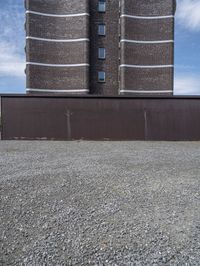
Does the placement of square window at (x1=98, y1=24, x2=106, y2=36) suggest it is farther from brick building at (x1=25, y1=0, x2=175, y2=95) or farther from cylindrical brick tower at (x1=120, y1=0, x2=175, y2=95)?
cylindrical brick tower at (x1=120, y1=0, x2=175, y2=95)

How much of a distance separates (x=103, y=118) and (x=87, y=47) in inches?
569

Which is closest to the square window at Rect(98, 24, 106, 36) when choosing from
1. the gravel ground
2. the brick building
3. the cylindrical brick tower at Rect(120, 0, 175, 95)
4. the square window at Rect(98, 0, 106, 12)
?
the square window at Rect(98, 0, 106, 12)

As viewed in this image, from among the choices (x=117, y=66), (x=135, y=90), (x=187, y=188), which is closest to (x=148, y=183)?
(x=187, y=188)

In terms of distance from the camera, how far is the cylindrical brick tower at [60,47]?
26453 millimetres

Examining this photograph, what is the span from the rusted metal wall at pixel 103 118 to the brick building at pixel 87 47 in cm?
1200

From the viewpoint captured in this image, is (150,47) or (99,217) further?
(150,47)

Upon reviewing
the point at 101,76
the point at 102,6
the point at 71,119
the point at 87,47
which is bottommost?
the point at 71,119

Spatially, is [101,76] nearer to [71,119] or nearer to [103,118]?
[103,118]

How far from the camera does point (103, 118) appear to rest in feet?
48.6

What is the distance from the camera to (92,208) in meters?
4.16

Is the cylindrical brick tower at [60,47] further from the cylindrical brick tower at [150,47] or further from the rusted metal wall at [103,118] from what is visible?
the rusted metal wall at [103,118]

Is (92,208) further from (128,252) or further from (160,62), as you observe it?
(160,62)

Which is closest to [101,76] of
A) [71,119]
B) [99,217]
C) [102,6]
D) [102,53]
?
[102,53]

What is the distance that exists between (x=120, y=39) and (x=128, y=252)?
27.0 meters
